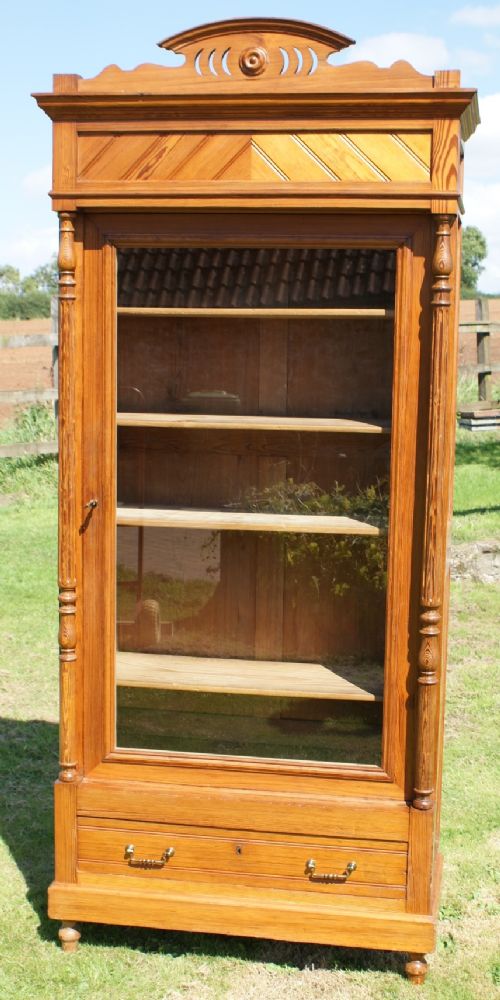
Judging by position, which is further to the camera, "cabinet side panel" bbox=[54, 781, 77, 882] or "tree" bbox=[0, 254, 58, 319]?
"tree" bbox=[0, 254, 58, 319]

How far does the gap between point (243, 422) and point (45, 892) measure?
4.86 ft

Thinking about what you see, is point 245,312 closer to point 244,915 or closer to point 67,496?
point 67,496

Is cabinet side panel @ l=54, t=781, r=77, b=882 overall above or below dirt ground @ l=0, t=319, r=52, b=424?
below

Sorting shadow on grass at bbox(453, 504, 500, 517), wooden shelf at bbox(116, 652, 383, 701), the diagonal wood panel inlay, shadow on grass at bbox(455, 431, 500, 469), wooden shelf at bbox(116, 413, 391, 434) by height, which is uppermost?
the diagonal wood panel inlay

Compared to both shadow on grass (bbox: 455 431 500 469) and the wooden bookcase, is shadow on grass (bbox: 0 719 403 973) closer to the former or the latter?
the wooden bookcase

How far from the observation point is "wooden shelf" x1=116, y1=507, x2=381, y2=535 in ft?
9.23

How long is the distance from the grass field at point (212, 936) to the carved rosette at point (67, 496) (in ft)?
1.61

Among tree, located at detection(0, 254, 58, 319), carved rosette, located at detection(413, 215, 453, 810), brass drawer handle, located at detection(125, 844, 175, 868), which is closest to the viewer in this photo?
carved rosette, located at detection(413, 215, 453, 810)

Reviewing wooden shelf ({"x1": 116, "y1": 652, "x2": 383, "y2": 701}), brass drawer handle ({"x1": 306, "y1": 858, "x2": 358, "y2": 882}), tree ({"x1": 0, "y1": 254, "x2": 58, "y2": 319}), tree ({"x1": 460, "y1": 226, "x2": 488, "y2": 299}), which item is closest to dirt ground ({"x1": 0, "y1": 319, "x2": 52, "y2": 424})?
tree ({"x1": 0, "y1": 254, "x2": 58, "y2": 319})

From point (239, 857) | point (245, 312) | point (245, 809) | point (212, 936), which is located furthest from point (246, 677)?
point (245, 312)

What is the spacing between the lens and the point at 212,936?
2.97 m

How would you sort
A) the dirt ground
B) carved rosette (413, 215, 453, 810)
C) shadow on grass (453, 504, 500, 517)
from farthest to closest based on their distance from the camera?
1. the dirt ground
2. shadow on grass (453, 504, 500, 517)
3. carved rosette (413, 215, 453, 810)

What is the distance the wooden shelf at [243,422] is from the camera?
9.07ft

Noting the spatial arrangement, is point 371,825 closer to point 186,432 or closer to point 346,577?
point 346,577
